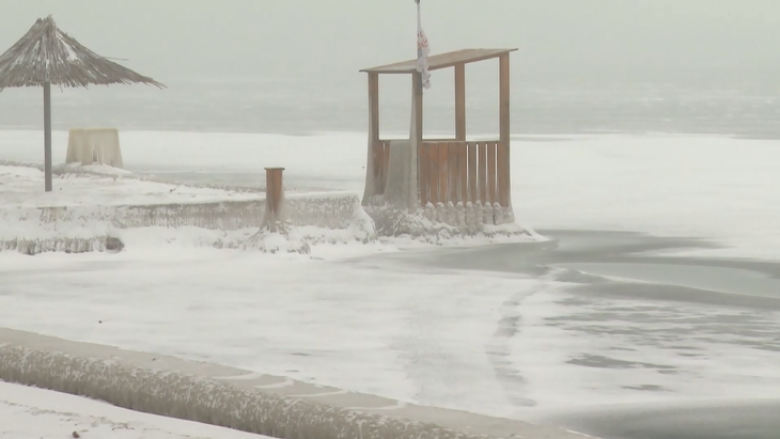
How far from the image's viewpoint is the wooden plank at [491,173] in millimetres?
16781

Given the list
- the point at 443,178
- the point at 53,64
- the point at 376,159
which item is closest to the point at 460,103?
the point at 376,159

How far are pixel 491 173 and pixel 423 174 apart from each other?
75cm

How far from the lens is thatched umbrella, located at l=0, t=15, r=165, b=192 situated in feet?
54.9

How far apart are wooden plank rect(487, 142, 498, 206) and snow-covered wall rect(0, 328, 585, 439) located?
873 cm

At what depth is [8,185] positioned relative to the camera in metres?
18.5

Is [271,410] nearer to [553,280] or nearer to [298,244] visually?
[553,280]

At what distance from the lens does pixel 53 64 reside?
16812 millimetres

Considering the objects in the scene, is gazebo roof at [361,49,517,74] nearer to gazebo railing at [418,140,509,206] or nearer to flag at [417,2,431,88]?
flag at [417,2,431,88]

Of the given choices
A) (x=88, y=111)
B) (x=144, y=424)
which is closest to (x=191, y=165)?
(x=144, y=424)

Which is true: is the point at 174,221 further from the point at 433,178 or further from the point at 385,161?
the point at 385,161

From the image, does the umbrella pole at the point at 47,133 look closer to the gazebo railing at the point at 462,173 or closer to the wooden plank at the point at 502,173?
the gazebo railing at the point at 462,173

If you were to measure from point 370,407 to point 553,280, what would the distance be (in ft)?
22.2

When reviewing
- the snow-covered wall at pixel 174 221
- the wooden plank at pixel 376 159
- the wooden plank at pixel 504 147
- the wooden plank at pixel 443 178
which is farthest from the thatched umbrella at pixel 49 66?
the wooden plank at pixel 504 147

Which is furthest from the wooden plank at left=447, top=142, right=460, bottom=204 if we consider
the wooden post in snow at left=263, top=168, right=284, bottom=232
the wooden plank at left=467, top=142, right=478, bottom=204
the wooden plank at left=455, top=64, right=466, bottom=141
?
the wooden post in snow at left=263, top=168, right=284, bottom=232
